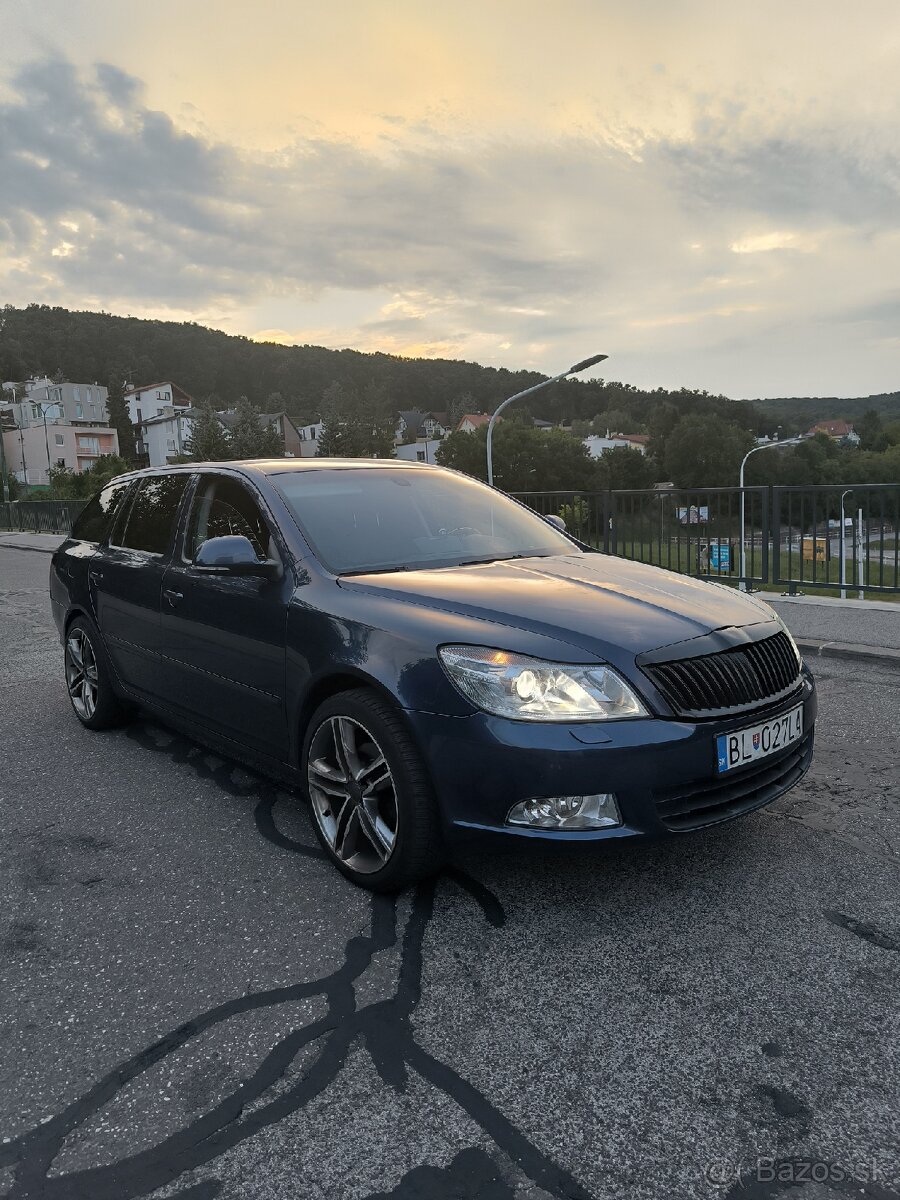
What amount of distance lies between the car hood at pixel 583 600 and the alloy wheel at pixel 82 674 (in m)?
2.63

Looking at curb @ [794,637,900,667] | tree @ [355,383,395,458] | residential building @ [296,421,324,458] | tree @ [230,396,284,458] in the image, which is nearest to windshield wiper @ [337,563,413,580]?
curb @ [794,637,900,667]

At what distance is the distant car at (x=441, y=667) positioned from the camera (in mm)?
2684

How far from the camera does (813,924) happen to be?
9.13 ft

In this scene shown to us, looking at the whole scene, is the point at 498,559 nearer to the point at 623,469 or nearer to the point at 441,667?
the point at 441,667

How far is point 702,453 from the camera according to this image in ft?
327

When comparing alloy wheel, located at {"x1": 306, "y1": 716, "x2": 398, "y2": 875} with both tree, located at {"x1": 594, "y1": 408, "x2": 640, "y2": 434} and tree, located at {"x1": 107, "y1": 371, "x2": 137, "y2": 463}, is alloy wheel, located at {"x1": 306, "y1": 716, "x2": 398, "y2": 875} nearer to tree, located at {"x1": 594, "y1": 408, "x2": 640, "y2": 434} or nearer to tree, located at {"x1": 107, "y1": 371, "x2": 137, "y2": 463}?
tree, located at {"x1": 107, "y1": 371, "x2": 137, "y2": 463}

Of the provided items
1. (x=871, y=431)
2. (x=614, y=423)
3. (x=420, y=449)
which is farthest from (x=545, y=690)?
(x=871, y=431)

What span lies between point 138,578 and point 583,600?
2.56m

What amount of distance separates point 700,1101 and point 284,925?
4.71 ft

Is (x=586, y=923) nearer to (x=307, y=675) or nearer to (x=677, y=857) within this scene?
(x=677, y=857)

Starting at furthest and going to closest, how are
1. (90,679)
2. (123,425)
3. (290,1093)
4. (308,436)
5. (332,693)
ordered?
(308,436)
(123,425)
(90,679)
(332,693)
(290,1093)

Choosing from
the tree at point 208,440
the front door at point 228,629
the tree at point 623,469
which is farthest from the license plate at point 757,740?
the tree at point 623,469

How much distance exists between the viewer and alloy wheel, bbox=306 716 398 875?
9.91 feet

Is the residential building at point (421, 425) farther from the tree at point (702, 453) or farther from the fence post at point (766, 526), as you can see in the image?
the fence post at point (766, 526)
